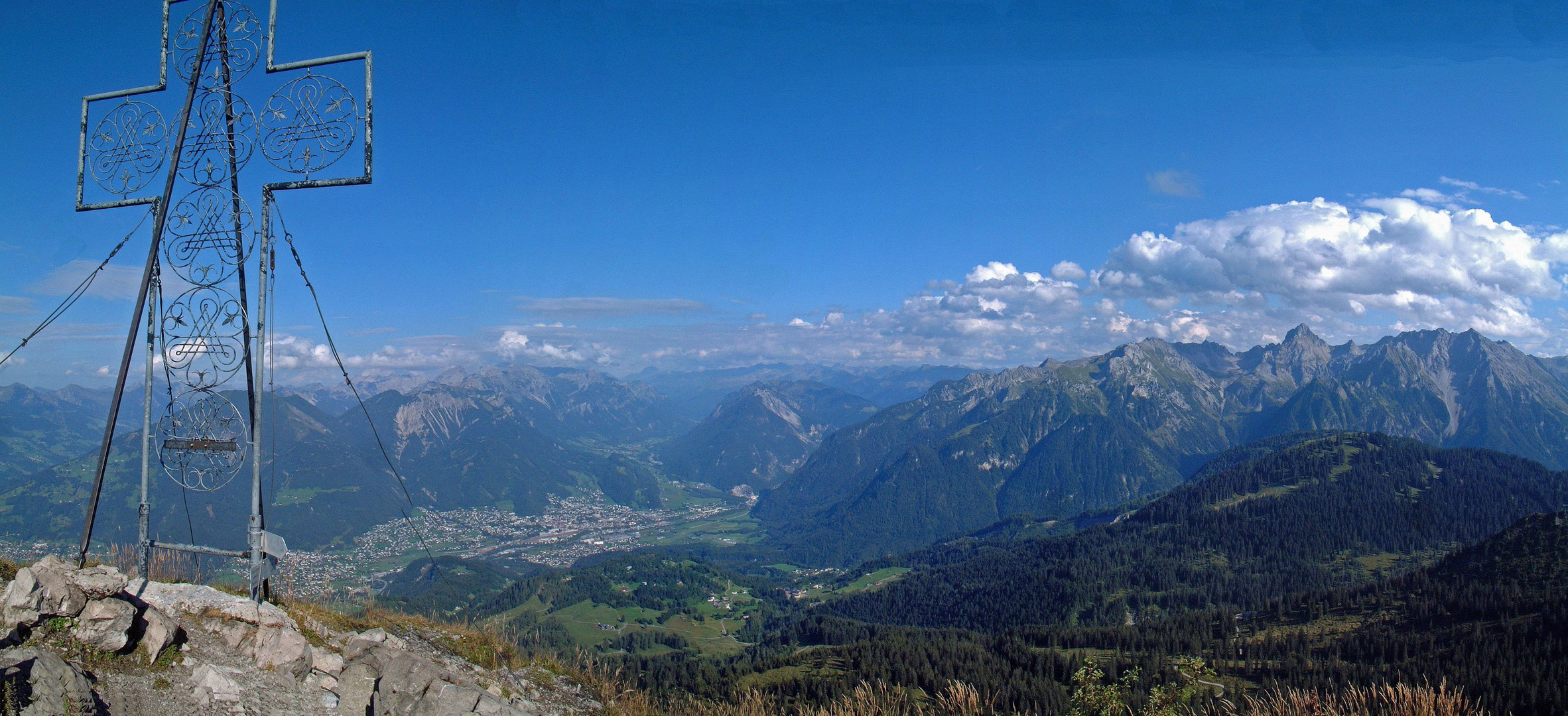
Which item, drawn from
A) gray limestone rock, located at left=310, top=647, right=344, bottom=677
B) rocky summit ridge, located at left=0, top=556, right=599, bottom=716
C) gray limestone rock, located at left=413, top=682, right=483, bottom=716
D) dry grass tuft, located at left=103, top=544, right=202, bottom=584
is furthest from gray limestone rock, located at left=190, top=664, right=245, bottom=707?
dry grass tuft, located at left=103, top=544, right=202, bottom=584

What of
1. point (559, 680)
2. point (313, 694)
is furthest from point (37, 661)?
point (559, 680)

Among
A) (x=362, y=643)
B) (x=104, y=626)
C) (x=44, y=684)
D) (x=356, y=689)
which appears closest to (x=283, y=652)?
(x=362, y=643)

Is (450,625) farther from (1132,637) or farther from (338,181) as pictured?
(1132,637)

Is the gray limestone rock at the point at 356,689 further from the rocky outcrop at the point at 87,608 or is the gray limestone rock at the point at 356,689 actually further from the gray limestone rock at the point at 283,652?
the rocky outcrop at the point at 87,608

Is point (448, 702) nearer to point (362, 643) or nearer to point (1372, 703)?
point (362, 643)

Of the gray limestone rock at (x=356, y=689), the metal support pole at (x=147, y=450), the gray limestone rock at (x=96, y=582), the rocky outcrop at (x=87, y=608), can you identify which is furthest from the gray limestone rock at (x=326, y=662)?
the metal support pole at (x=147, y=450)

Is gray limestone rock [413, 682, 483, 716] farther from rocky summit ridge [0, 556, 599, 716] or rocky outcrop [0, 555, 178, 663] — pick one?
rocky outcrop [0, 555, 178, 663]
